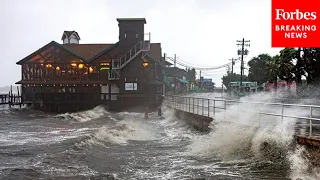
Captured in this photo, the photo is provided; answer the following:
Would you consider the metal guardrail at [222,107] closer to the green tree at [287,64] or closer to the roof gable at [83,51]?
the roof gable at [83,51]

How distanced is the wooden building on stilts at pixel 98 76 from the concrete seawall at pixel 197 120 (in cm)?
1706

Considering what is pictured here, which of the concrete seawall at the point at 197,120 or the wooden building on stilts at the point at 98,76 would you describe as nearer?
the concrete seawall at the point at 197,120

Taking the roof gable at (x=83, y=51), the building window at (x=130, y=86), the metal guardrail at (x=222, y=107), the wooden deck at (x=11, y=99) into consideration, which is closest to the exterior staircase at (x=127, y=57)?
the building window at (x=130, y=86)

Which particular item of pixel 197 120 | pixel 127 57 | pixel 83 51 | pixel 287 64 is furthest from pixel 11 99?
pixel 287 64

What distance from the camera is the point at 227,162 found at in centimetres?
1140

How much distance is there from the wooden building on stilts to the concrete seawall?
17063mm

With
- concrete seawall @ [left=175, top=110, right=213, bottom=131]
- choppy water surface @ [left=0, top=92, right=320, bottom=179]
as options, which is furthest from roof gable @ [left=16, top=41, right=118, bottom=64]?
choppy water surface @ [left=0, top=92, right=320, bottom=179]

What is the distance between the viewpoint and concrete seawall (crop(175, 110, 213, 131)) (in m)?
18.4

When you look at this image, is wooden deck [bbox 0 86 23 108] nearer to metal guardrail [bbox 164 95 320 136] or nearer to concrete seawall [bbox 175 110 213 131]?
metal guardrail [bbox 164 95 320 136]

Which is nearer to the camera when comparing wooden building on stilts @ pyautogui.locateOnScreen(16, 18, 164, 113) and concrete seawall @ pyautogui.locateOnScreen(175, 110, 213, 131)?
concrete seawall @ pyautogui.locateOnScreen(175, 110, 213, 131)

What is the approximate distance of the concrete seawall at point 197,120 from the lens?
1843 cm

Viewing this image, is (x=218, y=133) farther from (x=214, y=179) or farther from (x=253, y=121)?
(x=214, y=179)

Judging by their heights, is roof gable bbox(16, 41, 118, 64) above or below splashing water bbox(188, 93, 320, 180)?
above

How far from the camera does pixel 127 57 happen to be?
143ft
